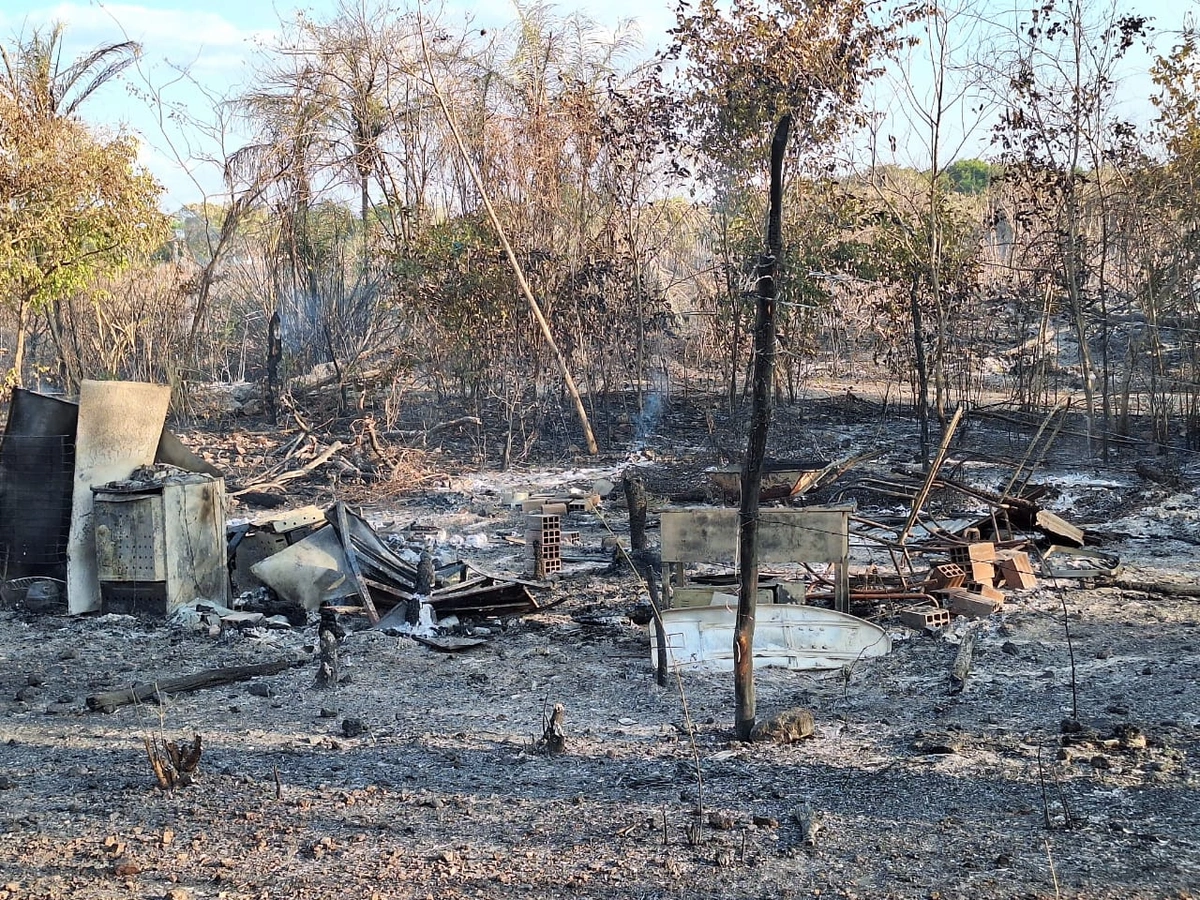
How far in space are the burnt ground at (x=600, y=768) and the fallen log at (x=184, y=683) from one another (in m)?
0.08

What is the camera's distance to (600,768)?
495 cm

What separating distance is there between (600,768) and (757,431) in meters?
1.60

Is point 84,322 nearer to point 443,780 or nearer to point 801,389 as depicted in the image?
point 801,389

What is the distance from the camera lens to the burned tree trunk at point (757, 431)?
457 centimetres

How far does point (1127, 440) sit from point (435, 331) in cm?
866

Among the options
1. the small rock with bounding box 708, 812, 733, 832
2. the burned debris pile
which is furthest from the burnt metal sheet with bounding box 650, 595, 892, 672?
the small rock with bounding box 708, 812, 733, 832

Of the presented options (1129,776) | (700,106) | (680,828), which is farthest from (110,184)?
(1129,776)

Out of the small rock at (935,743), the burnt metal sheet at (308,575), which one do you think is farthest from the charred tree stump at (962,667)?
the burnt metal sheet at (308,575)

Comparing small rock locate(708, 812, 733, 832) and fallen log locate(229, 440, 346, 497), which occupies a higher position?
fallen log locate(229, 440, 346, 497)

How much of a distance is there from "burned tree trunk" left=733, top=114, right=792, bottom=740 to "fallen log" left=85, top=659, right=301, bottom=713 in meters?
2.83

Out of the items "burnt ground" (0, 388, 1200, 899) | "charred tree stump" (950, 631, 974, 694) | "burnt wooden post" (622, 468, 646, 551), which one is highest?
"burnt wooden post" (622, 468, 646, 551)

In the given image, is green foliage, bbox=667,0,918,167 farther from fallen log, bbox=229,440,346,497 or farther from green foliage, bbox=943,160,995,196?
green foliage, bbox=943,160,995,196

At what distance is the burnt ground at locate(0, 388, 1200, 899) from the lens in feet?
12.6

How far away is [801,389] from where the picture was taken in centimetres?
1783
